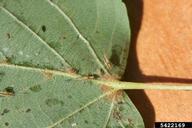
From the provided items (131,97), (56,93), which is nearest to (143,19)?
(131,97)

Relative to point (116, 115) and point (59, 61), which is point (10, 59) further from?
point (116, 115)

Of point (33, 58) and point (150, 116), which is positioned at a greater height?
point (33, 58)

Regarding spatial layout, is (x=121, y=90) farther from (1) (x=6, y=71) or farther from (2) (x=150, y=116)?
(1) (x=6, y=71)

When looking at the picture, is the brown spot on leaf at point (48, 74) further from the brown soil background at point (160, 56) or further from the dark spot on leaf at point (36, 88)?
the brown soil background at point (160, 56)

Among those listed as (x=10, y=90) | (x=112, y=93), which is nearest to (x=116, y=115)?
(x=112, y=93)

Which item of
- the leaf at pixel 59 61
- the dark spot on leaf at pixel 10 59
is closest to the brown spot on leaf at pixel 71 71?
the leaf at pixel 59 61
